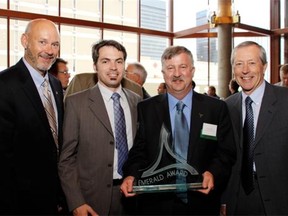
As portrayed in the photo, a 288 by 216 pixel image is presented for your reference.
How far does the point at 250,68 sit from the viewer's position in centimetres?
248

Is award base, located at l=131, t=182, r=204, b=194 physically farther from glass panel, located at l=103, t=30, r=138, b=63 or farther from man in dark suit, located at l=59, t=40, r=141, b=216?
glass panel, located at l=103, t=30, r=138, b=63

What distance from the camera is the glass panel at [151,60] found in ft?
37.1

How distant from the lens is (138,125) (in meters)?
2.36

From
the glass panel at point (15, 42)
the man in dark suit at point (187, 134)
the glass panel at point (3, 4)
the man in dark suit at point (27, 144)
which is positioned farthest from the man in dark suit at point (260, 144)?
the glass panel at point (3, 4)

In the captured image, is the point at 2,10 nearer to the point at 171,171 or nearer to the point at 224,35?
the point at 224,35

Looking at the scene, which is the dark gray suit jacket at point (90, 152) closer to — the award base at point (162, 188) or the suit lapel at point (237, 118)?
the award base at point (162, 188)

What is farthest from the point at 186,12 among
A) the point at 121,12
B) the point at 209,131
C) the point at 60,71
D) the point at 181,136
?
the point at 181,136

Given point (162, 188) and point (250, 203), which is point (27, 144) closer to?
point (162, 188)

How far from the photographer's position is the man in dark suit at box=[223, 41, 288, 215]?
2342mm

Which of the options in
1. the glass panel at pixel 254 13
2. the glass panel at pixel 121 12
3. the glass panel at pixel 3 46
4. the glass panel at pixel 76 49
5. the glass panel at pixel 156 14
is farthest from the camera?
the glass panel at pixel 254 13

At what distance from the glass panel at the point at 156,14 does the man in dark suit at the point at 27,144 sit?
9594mm

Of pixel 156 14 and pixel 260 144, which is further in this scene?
pixel 156 14

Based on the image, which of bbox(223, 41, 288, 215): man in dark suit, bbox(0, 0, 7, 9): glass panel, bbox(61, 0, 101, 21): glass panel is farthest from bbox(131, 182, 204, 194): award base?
bbox(61, 0, 101, 21): glass panel

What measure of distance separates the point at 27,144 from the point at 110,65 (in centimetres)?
73
